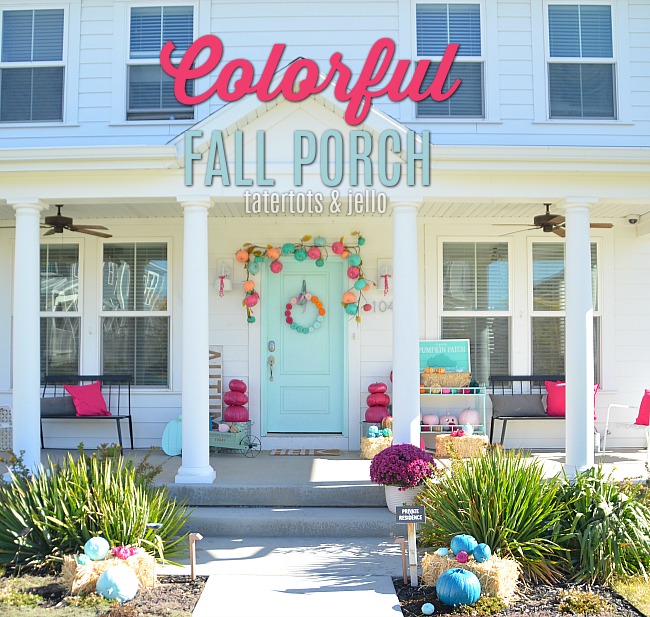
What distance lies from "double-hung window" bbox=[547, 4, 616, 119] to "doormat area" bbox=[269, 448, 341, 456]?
496 centimetres

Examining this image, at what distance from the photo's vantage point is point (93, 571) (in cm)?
510

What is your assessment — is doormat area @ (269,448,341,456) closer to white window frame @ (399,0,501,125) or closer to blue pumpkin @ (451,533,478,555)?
blue pumpkin @ (451,533,478,555)

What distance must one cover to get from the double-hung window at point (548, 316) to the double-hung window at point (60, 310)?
5893mm

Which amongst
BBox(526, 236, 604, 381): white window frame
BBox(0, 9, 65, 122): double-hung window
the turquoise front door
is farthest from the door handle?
BBox(0, 9, 65, 122): double-hung window

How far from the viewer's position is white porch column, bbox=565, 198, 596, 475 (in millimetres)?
7266

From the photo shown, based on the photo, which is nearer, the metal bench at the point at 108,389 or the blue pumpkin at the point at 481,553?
the blue pumpkin at the point at 481,553

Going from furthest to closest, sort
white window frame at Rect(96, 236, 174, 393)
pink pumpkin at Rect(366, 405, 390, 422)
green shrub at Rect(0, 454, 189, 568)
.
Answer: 1. white window frame at Rect(96, 236, 174, 393)
2. pink pumpkin at Rect(366, 405, 390, 422)
3. green shrub at Rect(0, 454, 189, 568)

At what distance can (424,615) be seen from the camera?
15.8ft

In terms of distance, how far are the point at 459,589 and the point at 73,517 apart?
112 inches

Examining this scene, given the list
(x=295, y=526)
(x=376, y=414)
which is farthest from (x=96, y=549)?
(x=376, y=414)

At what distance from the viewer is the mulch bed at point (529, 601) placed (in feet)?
15.8

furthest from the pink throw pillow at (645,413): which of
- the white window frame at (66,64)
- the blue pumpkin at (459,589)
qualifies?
the white window frame at (66,64)

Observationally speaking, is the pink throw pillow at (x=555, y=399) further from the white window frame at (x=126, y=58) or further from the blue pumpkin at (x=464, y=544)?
the white window frame at (x=126, y=58)

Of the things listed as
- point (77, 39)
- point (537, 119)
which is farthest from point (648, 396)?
point (77, 39)
